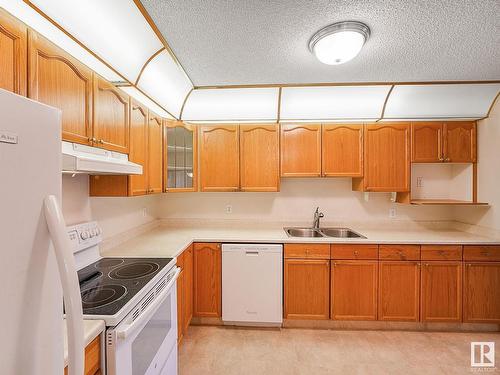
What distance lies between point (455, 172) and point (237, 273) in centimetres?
291

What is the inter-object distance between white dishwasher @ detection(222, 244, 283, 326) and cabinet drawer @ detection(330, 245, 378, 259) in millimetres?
562

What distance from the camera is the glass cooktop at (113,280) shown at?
1134 millimetres

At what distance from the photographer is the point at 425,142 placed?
2709 mm

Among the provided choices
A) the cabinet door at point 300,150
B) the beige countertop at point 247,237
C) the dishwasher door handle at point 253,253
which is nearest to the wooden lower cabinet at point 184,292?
the beige countertop at point 247,237

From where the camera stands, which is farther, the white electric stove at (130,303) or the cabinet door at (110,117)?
the cabinet door at (110,117)

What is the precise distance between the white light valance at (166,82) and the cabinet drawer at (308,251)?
1952mm

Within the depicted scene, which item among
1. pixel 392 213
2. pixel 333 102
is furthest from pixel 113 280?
pixel 392 213

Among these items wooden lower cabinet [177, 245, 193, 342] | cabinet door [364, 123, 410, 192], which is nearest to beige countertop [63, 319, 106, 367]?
wooden lower cabinet [177, 245, 193, 342]

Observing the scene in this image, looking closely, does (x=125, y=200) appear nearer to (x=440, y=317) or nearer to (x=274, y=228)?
(x=274, y=228)

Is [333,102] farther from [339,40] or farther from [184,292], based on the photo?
[184,292]

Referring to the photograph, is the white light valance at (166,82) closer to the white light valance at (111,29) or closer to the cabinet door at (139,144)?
the white light valance at (111,29)

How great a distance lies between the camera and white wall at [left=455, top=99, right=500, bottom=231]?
2.48m

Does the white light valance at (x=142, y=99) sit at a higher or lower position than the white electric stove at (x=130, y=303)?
higher

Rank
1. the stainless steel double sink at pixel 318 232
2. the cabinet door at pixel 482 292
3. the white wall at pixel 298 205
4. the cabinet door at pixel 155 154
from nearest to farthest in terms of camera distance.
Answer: the cabinet door at pixel 155 154, the cabinet door at pixel 482 292, the stainless steel double sink at pixel 318 232, the white wall at pixel 298 205
